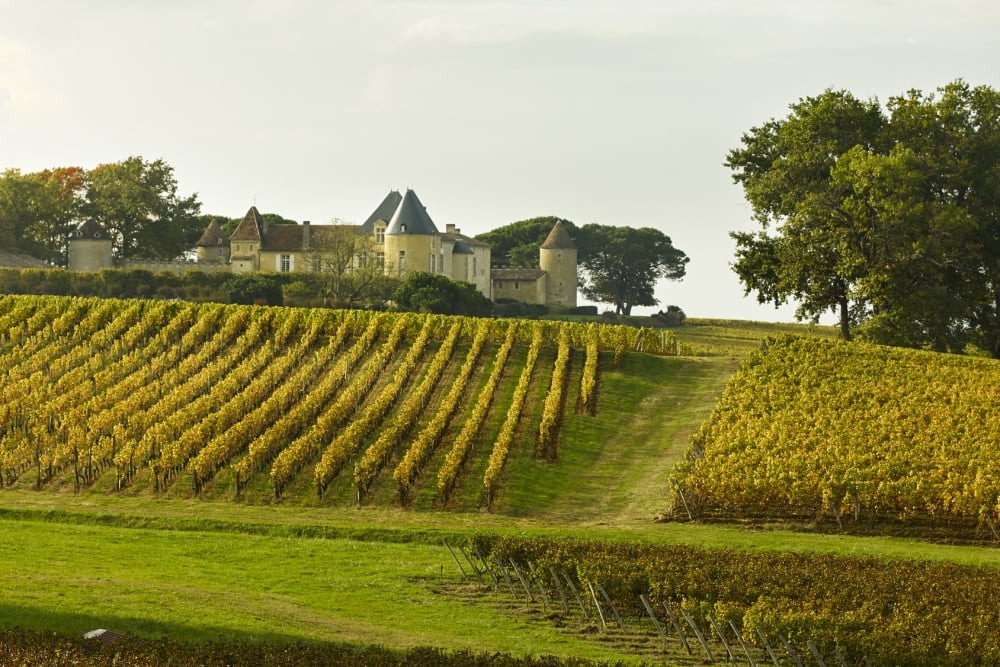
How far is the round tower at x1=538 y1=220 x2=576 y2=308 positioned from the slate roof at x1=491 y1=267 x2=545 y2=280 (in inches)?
80.0

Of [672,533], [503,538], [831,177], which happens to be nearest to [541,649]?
[503,538]

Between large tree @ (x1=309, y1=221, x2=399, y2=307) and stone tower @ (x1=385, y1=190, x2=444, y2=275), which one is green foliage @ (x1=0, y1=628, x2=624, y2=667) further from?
stone tower @ (x1=385, y1=190, x2=444, y2=275)

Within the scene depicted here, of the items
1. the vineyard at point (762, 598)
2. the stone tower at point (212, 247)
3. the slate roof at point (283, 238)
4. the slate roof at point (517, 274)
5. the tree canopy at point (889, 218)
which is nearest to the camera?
the vineyard at point (762, 598)

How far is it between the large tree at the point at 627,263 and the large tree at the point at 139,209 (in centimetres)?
3721

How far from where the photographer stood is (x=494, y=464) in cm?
3738

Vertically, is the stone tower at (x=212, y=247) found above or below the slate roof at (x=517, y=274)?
above

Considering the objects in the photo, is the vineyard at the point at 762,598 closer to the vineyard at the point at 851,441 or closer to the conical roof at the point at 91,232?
the vineyard at the point at 851,441

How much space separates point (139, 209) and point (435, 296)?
89.8ft

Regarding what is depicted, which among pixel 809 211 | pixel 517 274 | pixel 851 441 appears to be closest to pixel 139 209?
pixel 517 274

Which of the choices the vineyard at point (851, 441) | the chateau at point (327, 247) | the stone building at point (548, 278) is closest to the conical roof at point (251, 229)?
the chateau at point (327, 247)

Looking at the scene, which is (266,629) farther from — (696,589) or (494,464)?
(494,464)

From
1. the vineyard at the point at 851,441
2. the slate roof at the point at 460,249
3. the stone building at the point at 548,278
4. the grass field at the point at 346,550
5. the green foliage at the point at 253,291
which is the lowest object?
the grass field at the point at 346,550

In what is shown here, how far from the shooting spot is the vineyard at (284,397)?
37219mm

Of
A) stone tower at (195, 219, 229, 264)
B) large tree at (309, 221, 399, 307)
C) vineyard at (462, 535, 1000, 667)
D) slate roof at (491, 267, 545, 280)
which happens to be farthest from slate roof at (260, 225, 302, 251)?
vineyard at (462, 535, 1000, 667)
